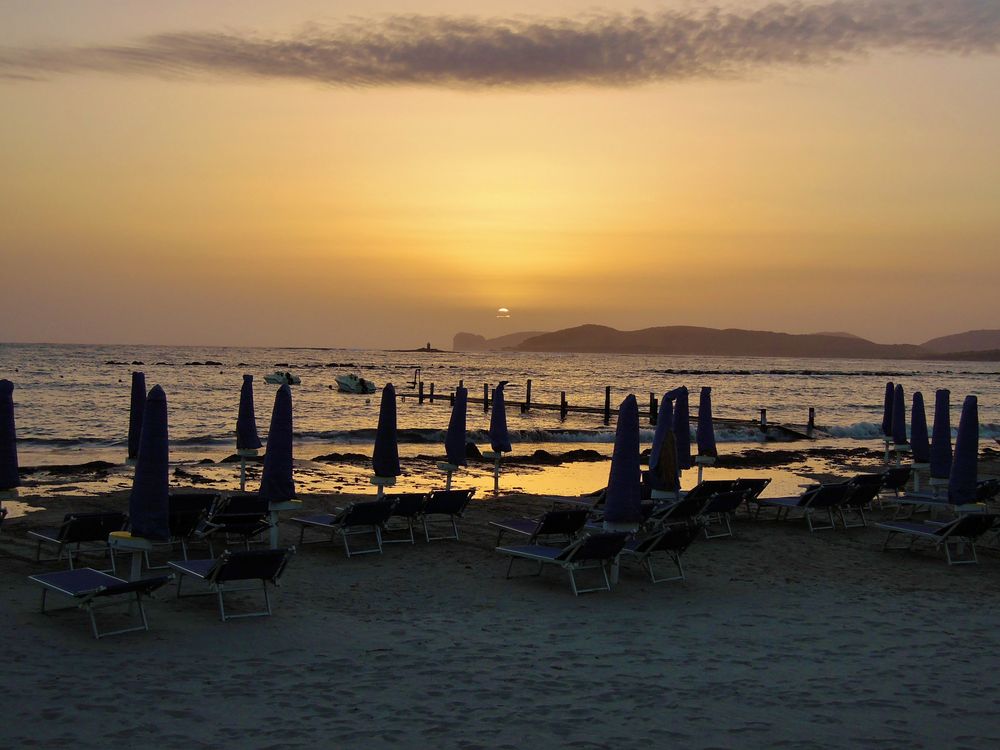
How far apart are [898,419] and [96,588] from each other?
1767cm

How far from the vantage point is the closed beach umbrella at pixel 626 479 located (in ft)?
32.7

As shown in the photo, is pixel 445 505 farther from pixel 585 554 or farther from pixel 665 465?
pixel 585 554

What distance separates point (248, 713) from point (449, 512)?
6901 millimetres

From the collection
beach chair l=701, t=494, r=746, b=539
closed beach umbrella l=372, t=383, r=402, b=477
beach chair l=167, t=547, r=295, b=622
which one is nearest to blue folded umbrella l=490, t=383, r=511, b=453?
closed beach umbrella l=372, t=383, r=402, b=477

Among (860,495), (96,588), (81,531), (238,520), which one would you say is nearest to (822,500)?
(860,495)

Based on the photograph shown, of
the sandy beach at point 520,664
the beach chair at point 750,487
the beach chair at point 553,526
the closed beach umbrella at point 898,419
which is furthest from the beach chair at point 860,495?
the closed beach umbrella at point 898,419

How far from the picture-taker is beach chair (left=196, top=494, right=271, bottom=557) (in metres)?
10.8

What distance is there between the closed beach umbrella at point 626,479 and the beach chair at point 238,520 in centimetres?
404

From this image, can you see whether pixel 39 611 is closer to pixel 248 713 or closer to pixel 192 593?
pixel 192 593

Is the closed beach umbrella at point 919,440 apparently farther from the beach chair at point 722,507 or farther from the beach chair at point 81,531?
the beach chair at point 81,531

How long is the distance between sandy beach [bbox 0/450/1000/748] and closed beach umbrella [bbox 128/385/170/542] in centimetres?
74

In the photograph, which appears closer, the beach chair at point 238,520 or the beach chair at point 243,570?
the beach chair at point 243,570

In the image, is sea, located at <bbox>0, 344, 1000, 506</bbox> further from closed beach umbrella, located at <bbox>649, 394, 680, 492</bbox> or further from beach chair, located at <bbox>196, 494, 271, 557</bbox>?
beach chair, located at <bbox>196, 494, 271, 557</bbox>

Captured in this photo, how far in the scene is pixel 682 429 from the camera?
15.9 metres
